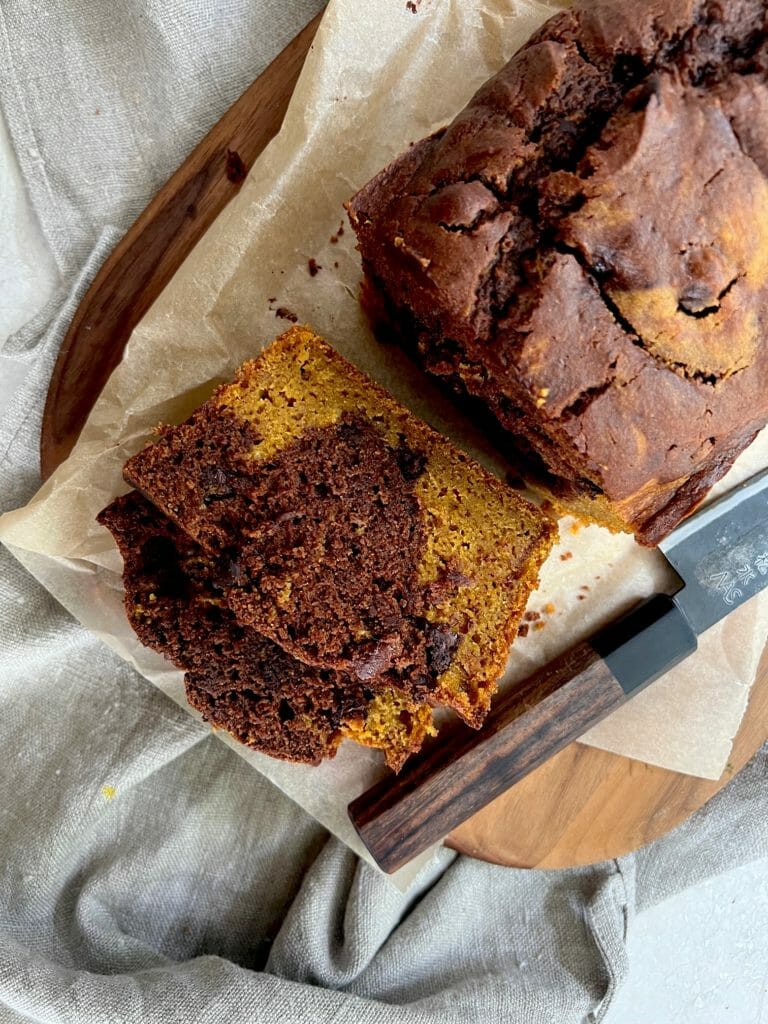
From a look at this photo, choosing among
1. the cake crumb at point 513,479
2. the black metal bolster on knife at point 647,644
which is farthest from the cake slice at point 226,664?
the cake crumb at point 513,479

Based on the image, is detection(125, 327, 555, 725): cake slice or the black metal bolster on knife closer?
detection(125, 327, 555, 725): cake slice

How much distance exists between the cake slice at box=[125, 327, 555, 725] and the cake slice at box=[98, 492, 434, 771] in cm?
12

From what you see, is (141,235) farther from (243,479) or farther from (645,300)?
(645,300)

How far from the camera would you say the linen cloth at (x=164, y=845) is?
272 centimetres

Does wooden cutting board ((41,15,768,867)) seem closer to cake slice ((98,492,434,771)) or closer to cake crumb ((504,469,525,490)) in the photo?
cake slice ((98,492,434,771))

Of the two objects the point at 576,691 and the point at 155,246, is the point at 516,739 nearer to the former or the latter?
the point at 576,691

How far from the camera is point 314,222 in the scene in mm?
2693

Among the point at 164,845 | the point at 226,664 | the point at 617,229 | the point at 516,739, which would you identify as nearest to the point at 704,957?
the point at 516,739

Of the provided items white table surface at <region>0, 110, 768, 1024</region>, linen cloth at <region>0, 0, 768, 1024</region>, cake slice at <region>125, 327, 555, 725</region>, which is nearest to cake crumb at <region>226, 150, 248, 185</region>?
linen cloth at <region>0, 0, 768, 1024</region>

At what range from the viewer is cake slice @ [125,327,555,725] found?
2330 mm

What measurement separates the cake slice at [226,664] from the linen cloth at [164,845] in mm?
489

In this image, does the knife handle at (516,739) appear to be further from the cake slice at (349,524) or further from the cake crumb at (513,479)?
the cake crumb at (513,479)

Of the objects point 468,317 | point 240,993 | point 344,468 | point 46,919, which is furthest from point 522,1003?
point 468,317

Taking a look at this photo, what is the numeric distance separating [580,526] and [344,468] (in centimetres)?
88
